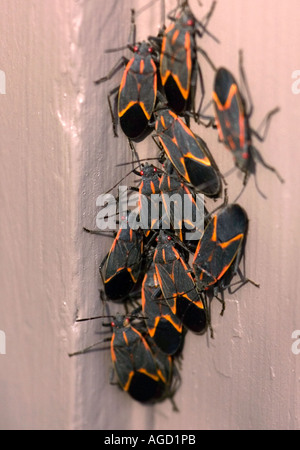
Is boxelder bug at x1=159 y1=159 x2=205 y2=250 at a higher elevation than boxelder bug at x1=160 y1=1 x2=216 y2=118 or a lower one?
lower

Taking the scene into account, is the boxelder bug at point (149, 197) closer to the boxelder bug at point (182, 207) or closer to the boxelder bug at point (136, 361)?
the boxelder bug at point (182, 207)

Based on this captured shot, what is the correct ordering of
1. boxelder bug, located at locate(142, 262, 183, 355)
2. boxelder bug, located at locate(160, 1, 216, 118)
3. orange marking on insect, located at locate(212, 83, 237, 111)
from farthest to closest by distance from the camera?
boxelder bug, located at locate(142, 262, 183, 355), boxelder bug, located at locate(160, 1, 216, 118), orange marking on insect, located at locate(212, 83, 237, 111)

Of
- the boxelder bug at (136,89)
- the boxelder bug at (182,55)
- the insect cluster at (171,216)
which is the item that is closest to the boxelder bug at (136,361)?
the insect cluster at (171,216)

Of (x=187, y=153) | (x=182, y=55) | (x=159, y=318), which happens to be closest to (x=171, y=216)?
(x=187, y=153)

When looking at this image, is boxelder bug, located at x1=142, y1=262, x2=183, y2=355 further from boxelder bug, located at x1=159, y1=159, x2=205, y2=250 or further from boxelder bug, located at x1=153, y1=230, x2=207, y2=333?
Result: boxelder bug, located at x1=159, y1=159, x2=205, y2=250

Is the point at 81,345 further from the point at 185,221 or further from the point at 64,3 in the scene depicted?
the point at 64,3

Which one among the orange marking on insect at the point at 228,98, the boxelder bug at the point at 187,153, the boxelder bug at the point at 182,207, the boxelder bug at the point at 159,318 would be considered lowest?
the boxelder bug at the point at 159,318

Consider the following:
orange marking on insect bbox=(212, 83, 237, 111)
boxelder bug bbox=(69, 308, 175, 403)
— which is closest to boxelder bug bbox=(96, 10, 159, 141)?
orange marking on insect bbox=(212, 83, 237, 111)

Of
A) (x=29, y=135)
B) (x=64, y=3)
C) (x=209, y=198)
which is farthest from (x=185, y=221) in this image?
(x=64, y=3)

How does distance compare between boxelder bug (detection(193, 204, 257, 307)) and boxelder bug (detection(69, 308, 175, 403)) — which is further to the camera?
boxelder bug (detection(69, 308, 175, 403))
